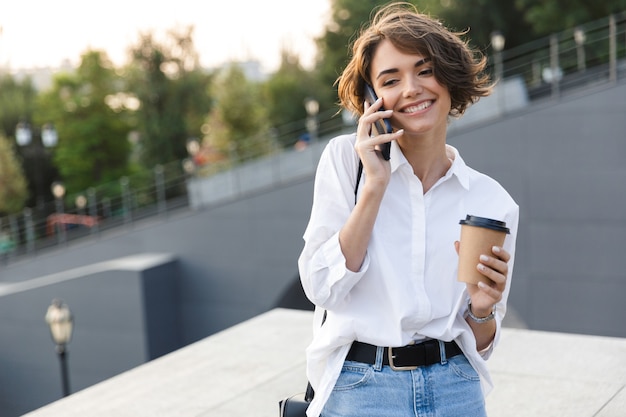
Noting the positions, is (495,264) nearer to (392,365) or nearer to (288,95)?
(392,365)

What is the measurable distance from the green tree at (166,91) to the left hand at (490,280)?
25995 millimetres

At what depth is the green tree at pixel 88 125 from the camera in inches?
1246

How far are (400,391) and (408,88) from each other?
2.23 ft

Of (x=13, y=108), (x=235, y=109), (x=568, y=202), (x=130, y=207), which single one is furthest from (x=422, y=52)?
(x=13, y=108)

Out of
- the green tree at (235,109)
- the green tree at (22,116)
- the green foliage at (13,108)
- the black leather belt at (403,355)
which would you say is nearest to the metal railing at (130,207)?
the green tree at (235,109)

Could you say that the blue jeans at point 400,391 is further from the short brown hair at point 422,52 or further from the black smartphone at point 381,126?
the short brown hair at point 422,52

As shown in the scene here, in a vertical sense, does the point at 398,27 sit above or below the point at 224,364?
above

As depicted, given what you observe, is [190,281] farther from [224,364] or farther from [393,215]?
[393,215]

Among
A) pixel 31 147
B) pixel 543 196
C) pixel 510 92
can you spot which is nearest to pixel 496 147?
pixel 543 196

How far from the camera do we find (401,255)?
1.67m

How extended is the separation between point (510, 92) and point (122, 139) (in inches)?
913

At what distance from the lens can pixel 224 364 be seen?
458cm

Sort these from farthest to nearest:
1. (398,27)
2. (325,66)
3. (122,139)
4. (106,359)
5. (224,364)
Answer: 1. (122,139)
2. (325,66)
3. (106,359)
4. (224,364)
5. (398,27)

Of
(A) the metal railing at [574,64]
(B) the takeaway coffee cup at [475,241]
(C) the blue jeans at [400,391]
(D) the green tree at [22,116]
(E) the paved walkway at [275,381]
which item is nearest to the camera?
(B) the takeaway coffee cup at [475,241]
